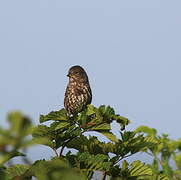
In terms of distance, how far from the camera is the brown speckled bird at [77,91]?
31.8 ft

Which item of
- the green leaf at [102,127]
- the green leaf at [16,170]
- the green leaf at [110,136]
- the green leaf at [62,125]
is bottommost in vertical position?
the green leaf at [16,170]

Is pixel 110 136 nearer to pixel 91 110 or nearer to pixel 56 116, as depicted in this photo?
pixel 91 110

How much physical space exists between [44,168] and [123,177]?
2.55 meters

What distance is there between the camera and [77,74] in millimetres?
10875

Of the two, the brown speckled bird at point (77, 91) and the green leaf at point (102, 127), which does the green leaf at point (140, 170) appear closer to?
the green leaf at point (102, 127)

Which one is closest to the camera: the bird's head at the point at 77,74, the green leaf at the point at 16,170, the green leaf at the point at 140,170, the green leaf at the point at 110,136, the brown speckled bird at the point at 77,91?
the green leaf at the point at 16,170

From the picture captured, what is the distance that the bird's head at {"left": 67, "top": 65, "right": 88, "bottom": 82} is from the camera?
10.8m

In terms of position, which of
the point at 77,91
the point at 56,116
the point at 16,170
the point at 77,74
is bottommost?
the point at 16,170

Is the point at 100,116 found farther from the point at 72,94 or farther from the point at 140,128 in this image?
the point at 72,94

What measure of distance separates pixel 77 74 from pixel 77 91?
2.22ft

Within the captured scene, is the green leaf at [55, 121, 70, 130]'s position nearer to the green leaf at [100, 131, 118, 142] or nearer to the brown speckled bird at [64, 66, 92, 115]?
the green leaf at [100, 131, 118, 142]

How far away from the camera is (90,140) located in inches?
135

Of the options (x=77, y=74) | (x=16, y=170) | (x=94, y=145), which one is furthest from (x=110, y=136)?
(x=77, y=74)

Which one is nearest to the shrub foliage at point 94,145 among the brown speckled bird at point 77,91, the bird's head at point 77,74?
the brown speckled bird at point 77,91
